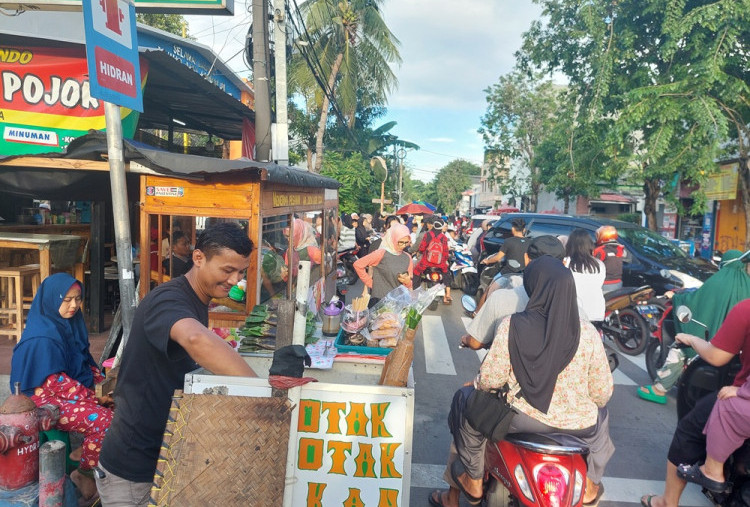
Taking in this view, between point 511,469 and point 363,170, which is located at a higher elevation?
point 363,170

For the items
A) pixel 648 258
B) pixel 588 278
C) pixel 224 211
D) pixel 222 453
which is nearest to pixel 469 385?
pixel 222 453

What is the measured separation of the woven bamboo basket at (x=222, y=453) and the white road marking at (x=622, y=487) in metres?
2.54

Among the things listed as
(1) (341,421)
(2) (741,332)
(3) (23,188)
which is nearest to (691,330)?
(2) (741,332)

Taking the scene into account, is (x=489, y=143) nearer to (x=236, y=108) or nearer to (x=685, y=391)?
(x=236, y=108)

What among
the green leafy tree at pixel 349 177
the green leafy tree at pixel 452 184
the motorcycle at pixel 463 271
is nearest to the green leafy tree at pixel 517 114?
the green leafy tree at pixel 349 177

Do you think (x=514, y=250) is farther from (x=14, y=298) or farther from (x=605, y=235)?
(x=14, y=298)

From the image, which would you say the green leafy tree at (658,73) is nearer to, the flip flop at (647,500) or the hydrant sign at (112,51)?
the flip flop at (647,500)

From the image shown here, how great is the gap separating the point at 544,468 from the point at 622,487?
198 cm

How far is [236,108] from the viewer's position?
9.16 meters

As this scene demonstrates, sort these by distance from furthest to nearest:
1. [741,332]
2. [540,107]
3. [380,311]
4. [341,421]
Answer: [540,107] < [380,311] < [741,332] < [341,421]

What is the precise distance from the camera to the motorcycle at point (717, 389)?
3066 millimetres

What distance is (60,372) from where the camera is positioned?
11.5 feet

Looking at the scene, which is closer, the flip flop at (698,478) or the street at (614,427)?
the flip flop at (698,478)

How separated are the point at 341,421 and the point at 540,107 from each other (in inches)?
1184
